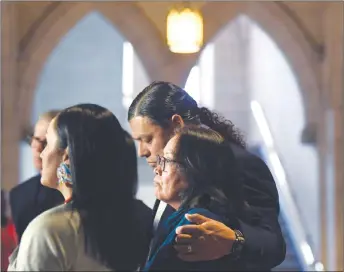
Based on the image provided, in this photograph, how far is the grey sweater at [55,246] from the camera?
115 cm

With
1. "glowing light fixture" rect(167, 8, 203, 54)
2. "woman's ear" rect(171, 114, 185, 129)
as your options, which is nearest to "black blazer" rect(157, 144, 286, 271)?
"woman's ear" rect(171, 114, 185, 129)

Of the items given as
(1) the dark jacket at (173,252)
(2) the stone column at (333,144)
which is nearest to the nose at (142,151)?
(1) the dark jacket at (173,252)

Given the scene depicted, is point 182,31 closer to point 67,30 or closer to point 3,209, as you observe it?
point 67,30

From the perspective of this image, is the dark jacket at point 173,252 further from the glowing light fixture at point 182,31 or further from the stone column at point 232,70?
the glowing light fixture at point 182,31

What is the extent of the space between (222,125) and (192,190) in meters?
0.14

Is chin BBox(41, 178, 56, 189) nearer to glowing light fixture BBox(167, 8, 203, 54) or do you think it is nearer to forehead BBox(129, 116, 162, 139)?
forehead BBox(129, 116, 162, 139)

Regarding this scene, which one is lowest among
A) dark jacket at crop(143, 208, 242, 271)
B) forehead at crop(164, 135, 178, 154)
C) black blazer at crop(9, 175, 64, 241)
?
dark jacket at crop(143, 208, 242, 271)

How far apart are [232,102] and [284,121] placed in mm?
105

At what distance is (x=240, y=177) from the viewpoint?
4.09 feet

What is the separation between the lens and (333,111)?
1.35m

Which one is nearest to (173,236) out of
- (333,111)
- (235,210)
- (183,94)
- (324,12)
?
(235,210)

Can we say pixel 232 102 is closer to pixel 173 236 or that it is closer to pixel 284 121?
pixel 284 121

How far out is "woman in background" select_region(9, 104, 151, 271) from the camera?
1162mm

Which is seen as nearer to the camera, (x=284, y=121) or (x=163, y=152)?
(x=163, y=152)
